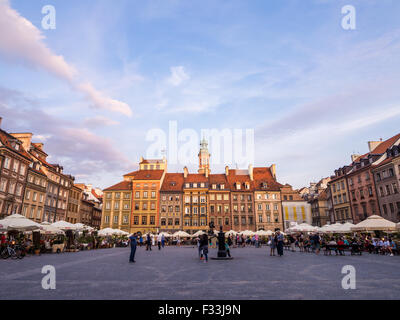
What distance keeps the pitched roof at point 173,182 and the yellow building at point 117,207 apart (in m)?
8.46

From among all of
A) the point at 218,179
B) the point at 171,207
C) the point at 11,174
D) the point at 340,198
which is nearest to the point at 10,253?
the point at 11,174

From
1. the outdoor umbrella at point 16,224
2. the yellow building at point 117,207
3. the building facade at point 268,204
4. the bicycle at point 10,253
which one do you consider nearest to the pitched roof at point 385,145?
the building facade at point 268,204

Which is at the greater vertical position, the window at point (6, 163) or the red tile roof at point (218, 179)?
the red tile roof at point (218, 179)

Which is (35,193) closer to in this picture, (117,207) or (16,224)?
(117,207)

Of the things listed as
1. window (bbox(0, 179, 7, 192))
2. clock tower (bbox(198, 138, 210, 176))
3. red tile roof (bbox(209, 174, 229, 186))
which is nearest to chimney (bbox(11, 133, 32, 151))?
window (bbox(0, 179, 7, 192))

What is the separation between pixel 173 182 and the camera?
63906mm

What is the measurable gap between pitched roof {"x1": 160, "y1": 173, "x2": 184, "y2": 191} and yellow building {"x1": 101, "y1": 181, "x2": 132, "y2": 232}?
27.7ft

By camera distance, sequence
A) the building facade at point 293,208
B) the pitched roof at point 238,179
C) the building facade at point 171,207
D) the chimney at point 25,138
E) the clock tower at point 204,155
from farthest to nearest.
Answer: the clock tower at point 204,155 < the pitched roof at point 238,179 < the building facade at point 293,208 < the building facade at point 171,207 < the chimney at point 25,138

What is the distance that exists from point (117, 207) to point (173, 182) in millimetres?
14238

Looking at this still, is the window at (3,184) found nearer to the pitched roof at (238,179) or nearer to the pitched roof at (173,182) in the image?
the pitched roof at (173,182)

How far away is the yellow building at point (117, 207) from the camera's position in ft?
195

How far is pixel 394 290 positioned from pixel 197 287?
550 centimetres

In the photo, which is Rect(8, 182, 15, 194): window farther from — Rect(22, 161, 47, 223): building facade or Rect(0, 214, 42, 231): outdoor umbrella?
Rect(0, 214, 42, 231): outdoor umbrella
